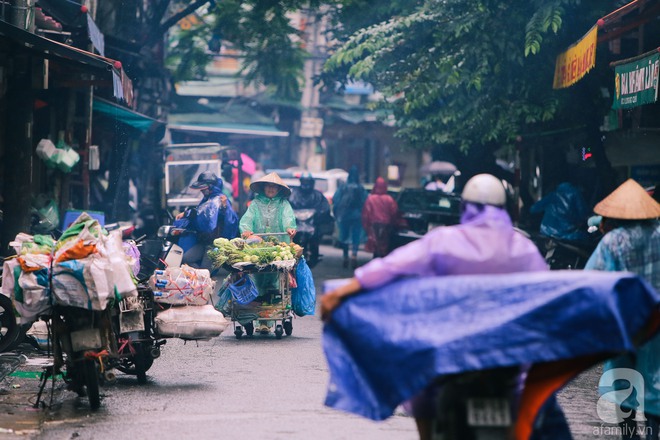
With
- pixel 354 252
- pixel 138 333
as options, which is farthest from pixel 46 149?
pixel 354 252

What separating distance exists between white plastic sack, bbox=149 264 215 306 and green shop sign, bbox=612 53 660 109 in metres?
5.32

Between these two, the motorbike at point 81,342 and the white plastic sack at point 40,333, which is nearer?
the motorbike at point 81,342

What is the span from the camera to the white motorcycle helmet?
5.06 m

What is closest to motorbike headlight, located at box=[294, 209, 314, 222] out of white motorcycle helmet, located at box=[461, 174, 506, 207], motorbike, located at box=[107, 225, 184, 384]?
motorbike, located at box=[107, 225, 184, 384]

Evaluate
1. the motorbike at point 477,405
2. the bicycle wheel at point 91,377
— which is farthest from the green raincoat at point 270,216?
the motorbike at point 477,405

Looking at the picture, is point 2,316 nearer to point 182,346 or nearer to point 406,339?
point 182,346

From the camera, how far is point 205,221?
15.6 m

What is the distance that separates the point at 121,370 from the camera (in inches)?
362

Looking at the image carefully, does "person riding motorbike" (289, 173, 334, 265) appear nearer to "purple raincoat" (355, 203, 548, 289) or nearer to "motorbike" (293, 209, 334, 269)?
"motorbike" (293, 209, 334, 269)

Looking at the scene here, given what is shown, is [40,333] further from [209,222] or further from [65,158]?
[65,158]

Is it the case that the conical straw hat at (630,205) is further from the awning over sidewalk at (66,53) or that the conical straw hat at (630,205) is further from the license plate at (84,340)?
the awning over sidewalk at (66,53)

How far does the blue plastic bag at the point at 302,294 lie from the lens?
39.3 feet

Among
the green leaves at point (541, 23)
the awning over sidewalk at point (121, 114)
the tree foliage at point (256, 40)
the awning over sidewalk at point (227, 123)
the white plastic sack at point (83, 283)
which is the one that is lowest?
the white plastic sack at point (83, 283)

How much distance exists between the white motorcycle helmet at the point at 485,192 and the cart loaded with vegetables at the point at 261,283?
6.50 metres
